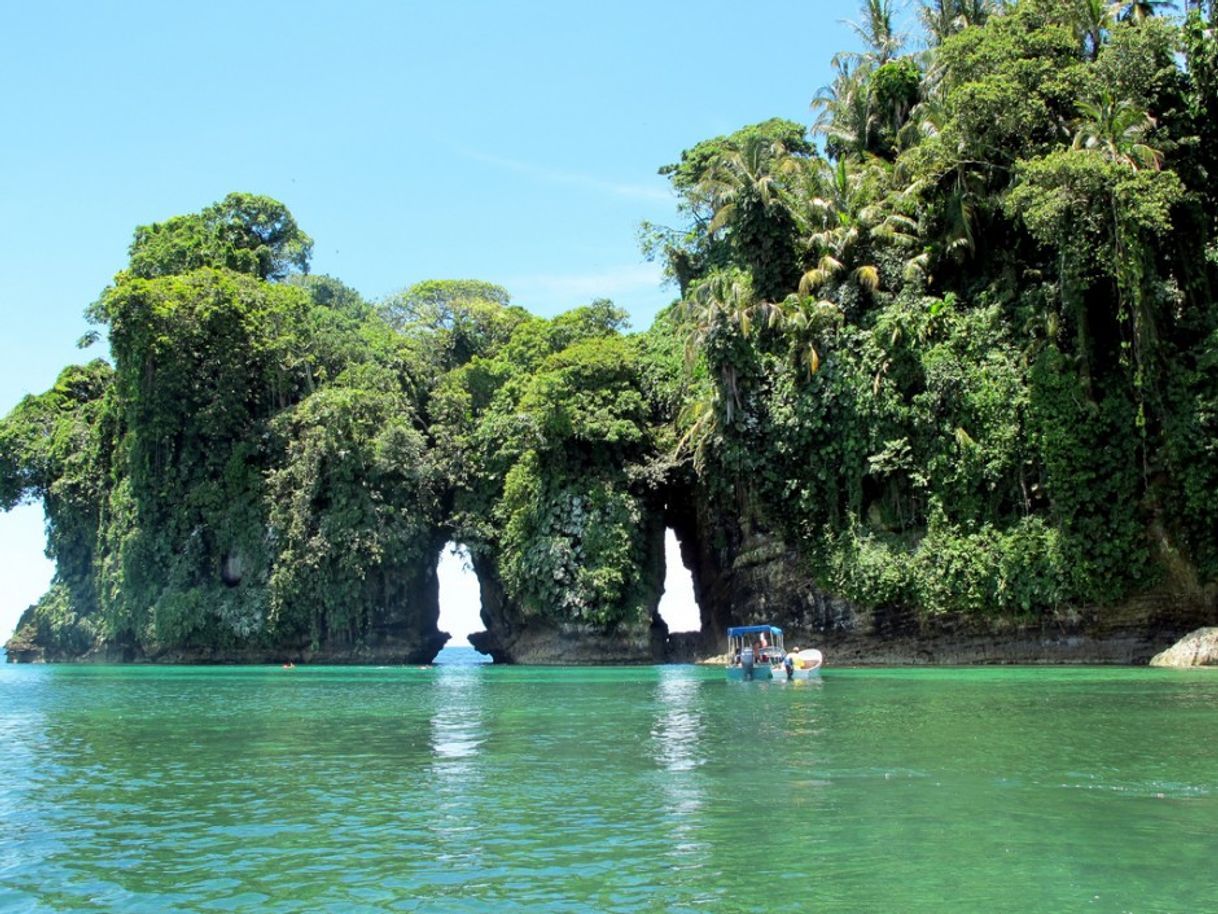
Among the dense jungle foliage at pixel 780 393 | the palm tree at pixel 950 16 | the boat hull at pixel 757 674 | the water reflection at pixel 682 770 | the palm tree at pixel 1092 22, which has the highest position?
the palm tree at pixel 950 16

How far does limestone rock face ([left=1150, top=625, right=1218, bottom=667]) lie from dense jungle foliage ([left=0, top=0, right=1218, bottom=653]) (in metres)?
1.91

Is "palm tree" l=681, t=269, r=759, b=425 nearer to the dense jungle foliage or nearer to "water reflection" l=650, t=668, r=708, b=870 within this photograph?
the dense jungle foliage

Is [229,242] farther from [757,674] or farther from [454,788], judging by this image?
[454,788]

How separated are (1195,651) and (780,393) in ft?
47.9

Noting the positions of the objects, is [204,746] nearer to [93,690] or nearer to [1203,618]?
[93,690]

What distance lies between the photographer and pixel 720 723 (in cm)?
1747

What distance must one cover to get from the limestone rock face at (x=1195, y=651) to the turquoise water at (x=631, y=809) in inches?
370

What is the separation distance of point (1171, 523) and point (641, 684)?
1519cm

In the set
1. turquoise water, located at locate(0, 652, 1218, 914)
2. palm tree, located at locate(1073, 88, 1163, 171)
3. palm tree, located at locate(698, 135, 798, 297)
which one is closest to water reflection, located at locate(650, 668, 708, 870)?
turquoise water, located at locate(0, 652, 1218, 914)

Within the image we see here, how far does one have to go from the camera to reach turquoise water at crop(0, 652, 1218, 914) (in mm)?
7266

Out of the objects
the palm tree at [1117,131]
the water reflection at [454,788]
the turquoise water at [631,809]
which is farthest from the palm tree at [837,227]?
the water reflection at [454,788]

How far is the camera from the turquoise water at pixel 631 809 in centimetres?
727

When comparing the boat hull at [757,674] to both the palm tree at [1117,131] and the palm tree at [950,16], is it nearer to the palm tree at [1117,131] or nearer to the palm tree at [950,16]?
the palm tree at [1117,131]

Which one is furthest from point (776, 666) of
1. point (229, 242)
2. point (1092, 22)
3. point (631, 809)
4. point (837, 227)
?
point (229, 242)
